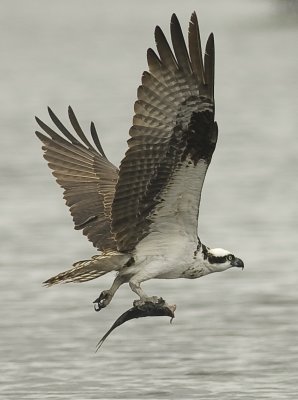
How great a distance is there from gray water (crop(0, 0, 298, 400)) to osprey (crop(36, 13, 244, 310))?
1560 mm

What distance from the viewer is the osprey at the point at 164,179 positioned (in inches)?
395

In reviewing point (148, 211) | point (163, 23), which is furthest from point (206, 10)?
point (148, 211)

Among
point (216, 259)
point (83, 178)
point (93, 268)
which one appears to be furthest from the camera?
point (83, 178)

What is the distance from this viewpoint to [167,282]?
16422 mm

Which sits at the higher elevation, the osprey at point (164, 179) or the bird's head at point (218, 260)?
the osprey at point (164, 179)

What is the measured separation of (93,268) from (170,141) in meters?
0.91

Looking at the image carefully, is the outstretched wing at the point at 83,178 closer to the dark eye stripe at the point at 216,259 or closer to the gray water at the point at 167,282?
the dark eye stripe at the point at 216,259

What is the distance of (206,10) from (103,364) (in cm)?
4500

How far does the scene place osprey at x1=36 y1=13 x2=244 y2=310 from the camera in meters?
10.0

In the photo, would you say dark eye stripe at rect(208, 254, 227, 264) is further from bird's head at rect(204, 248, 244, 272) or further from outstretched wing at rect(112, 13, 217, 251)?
outstretched wing at rect(112, 13, 217, 251)

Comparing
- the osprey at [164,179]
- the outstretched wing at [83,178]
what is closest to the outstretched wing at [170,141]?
the osprey at [164,179]

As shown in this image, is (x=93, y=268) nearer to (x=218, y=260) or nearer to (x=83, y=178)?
(x=218, y=260)

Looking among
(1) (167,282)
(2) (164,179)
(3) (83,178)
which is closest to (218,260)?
(2) (164,179)

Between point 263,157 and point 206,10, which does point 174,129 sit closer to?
point 263,157
